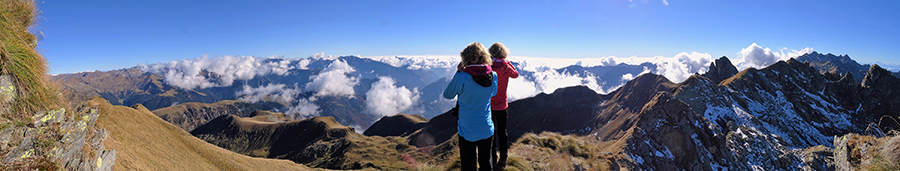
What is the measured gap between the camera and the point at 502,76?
7637 mm

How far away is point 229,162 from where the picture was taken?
1716 inches

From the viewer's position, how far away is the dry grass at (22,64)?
8930 mm

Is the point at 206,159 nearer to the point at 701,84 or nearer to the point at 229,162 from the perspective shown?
the point at 229,162

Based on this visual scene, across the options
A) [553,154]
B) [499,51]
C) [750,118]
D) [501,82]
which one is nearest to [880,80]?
[750,118]

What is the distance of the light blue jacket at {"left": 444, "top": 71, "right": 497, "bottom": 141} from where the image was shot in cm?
593

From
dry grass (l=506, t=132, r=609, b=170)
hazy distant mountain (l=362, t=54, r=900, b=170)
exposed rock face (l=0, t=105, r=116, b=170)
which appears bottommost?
hazy distant mountain (l=362, t=54, r=900, b=170)

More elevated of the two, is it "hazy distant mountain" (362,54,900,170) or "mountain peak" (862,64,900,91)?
"mountain peak" (862,64,900,91)

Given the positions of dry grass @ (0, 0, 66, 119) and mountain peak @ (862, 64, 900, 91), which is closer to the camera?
dry grass @ (0, 0, 66, 119)

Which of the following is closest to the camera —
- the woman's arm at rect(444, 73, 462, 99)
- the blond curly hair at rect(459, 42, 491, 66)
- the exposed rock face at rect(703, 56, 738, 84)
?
the woman's arm at rect(444, 73, 462, 99)

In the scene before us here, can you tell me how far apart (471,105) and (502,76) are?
1.89 meters

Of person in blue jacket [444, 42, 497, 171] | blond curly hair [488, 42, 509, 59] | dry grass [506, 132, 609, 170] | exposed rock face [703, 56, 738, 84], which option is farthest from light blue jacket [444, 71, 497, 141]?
exposed rock face [703, 56, 738, 84]

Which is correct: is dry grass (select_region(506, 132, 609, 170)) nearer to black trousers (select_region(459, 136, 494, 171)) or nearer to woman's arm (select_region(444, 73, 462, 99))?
black trousers (select_region(459, 136, 494, 171))

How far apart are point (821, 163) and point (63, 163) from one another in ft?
477

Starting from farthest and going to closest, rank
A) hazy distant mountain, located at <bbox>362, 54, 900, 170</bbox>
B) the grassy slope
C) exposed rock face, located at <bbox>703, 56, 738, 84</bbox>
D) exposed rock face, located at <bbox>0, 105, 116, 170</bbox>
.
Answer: exposed rock face, located at <bbox>703, 56, 738, 84</bbox> < hazy distant mountain, located at <bbox>362, 54, 900, 170</bbox> < the grassy slope < exposed rock face, located at <bbox>0, 105, 116, 170</bbox>
